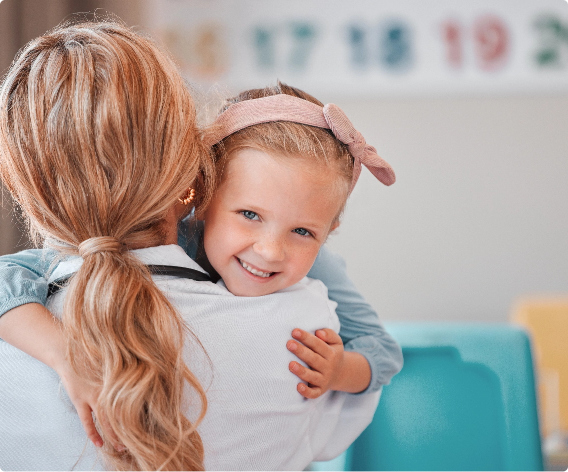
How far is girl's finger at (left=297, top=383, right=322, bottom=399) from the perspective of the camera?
A: 710mm

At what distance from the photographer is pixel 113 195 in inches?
24.3

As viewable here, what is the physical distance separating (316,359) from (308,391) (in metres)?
0.04

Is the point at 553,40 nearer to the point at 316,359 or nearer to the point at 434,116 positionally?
the point at 434,116

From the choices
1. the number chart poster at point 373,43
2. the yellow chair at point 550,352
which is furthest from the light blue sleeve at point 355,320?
the number chart poster at point 373,43

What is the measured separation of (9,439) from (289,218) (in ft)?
1.30

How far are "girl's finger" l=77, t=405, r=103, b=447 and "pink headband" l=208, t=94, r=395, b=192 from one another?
35 cm

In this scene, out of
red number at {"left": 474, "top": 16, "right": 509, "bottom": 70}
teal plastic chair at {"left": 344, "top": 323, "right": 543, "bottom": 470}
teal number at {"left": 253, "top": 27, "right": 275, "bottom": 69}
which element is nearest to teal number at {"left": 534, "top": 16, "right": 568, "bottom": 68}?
red number at {"left": 474, "top": 16, "right": 509, "bottom": 70}

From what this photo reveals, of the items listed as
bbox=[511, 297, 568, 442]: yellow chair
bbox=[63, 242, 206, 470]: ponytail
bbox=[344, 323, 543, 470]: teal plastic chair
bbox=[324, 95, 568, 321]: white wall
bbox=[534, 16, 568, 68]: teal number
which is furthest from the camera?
bbox=[324, 95, 568, 321]: white wall

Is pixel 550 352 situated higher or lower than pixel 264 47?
lower

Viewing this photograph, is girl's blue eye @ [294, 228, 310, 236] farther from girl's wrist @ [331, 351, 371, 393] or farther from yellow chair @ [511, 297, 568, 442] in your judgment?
yellow chair @ [511, 297, 568, 442]

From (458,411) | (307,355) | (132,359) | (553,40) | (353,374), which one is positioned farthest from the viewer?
(553,40)

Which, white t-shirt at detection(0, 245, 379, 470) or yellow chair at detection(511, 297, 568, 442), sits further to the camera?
yellow chair at detection(511, 297, 568, 442)

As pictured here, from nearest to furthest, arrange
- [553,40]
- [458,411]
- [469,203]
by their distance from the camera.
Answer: [458,411], [553,40], [469,203]

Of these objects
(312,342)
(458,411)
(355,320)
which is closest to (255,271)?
(312,342)
